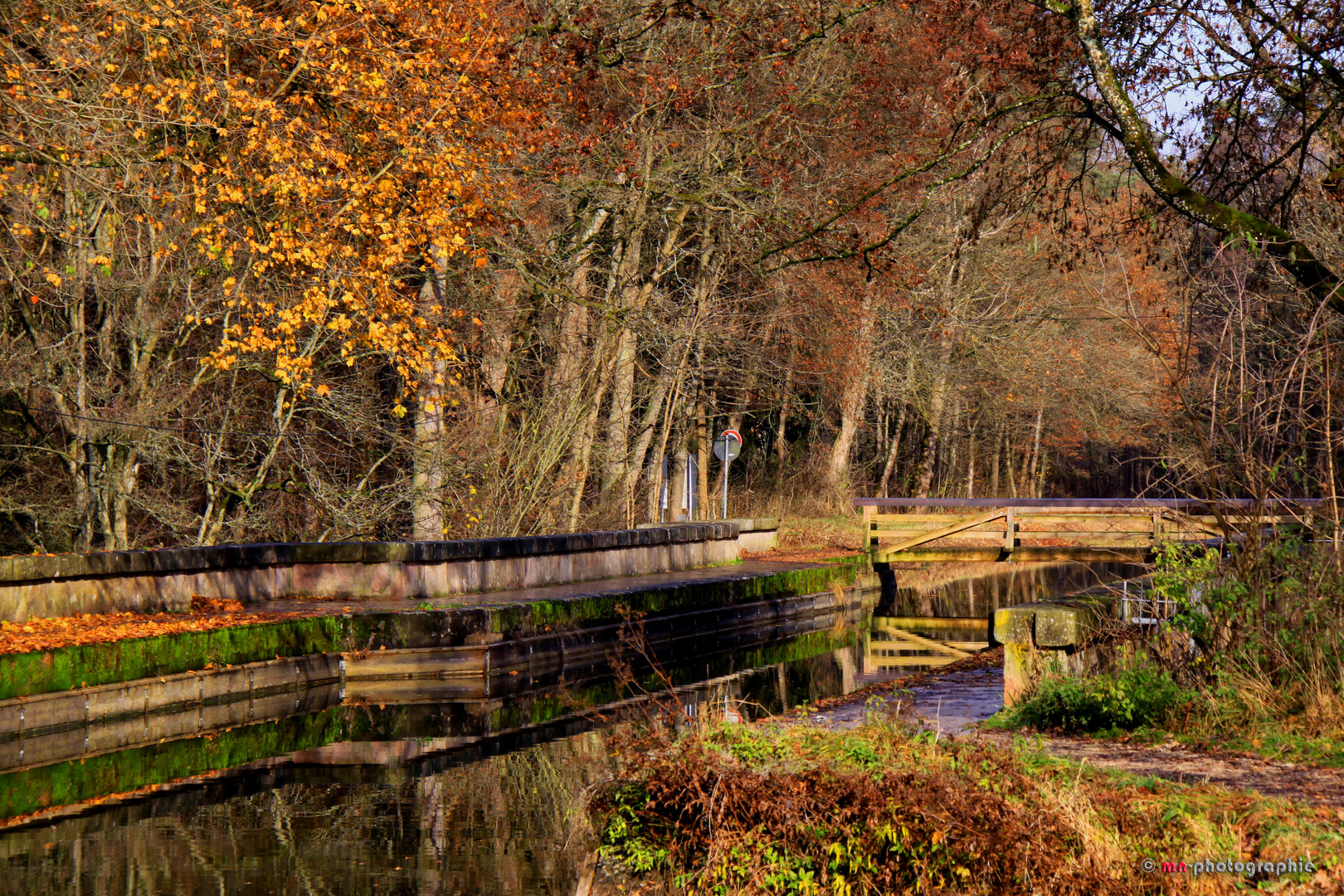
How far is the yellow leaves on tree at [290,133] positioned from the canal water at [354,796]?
4927 millimetres

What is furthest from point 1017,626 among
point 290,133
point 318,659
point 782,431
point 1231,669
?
point 782,431

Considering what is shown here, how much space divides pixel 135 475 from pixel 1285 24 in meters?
14.5

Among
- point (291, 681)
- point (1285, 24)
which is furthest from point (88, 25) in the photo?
point (1285, 24)

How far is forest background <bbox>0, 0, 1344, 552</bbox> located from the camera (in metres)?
11.4

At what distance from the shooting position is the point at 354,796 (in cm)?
895

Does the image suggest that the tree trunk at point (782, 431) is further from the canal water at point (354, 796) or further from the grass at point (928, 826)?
the grass at point (928, 826)

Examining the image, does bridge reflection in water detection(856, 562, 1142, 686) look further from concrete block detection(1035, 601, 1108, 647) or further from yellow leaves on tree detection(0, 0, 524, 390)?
yellow leaves on tree detection(0, 0, 524, 390)

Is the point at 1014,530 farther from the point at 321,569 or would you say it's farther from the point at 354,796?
the point at 354,796

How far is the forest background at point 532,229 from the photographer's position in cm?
1138

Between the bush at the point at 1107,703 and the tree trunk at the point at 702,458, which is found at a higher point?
the tree trunk at the point at 702,458

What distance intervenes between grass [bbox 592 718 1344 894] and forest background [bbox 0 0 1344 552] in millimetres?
2983

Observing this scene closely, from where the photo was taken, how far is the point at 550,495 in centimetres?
1995

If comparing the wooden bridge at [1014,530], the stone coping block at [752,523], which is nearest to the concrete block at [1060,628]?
the stone coping block at [752,523]

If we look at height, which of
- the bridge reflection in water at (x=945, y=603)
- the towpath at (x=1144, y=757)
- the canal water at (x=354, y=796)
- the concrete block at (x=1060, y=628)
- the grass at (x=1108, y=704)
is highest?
the concrete block at (x=1060, y=628)
